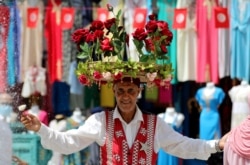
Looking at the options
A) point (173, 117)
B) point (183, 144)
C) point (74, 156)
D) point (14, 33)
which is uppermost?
point (14, 33)

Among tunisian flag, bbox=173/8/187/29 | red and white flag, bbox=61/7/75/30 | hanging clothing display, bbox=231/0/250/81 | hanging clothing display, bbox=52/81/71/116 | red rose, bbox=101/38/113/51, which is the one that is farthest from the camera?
hanging clothing display, bbox=52/81/71/116

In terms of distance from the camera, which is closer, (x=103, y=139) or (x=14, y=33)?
(x=103, y=139)

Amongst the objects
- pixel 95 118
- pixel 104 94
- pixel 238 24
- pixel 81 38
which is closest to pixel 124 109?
pixel 95 118

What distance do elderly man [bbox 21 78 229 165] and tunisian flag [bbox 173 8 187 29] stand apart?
4.36m

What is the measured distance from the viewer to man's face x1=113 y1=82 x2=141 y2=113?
19.8ft

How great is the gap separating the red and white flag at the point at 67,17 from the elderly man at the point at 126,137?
16.8ft

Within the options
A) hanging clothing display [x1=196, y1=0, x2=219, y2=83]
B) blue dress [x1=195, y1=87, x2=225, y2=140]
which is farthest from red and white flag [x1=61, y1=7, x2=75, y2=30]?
blue dress [x1=195, y1=87, x2=225, y2=140]

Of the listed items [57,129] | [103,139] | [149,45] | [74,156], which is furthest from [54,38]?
[103,139]

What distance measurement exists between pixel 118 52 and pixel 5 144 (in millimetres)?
1182

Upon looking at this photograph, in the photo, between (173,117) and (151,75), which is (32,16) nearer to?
(173,117)

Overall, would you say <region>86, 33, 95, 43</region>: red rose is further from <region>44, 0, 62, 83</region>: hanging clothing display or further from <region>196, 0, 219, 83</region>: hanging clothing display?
<region>44, 0, 62, 83</region>: hanging clothing display

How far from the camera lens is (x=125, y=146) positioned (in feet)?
19.9

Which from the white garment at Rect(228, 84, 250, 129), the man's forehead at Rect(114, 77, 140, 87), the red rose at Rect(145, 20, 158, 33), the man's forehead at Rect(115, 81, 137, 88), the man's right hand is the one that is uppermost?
the red rose at Rect(145, 20, 158, 33)

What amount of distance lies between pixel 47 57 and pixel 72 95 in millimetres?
711
